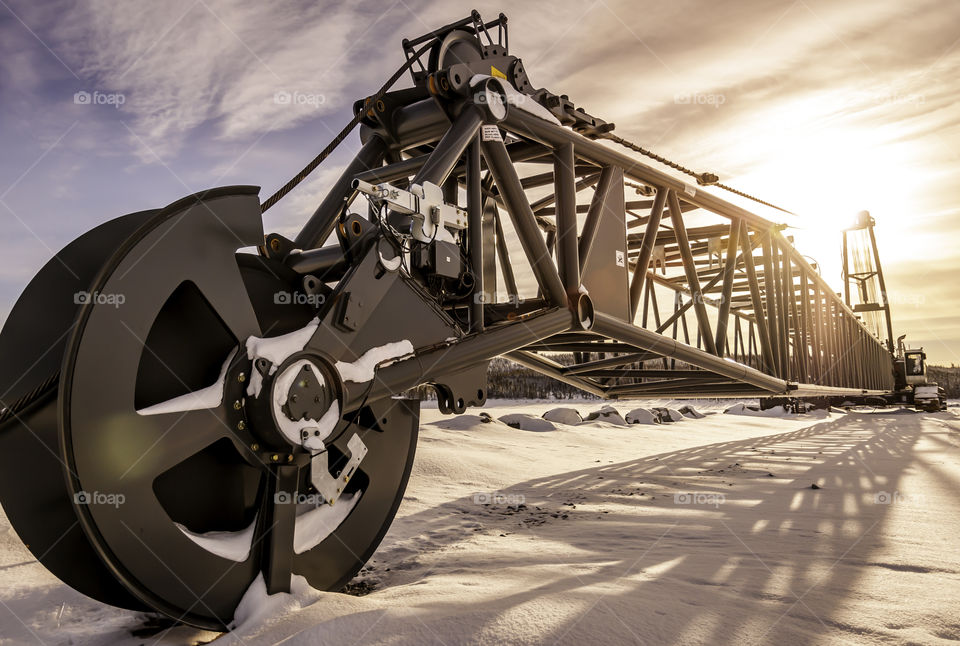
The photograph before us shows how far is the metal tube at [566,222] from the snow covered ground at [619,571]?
1780mm

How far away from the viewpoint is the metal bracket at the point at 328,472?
2.47m

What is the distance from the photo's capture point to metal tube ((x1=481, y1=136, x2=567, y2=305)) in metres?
3.83

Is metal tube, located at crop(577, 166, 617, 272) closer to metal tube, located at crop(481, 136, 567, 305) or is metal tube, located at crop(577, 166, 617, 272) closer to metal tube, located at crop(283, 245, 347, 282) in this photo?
metal tube, located at crop(481, 136, 567, 305)

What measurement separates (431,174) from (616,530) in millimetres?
2647

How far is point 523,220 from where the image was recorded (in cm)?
400

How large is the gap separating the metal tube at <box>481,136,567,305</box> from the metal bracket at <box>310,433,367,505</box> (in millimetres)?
1903

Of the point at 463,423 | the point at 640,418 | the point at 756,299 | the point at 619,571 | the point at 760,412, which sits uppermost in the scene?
the point at 756,299

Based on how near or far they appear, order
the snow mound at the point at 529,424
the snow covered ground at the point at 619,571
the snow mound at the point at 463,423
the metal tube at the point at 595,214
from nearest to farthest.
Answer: the snow covered ground at the point at 619,571, the metal tube at the point at 595,214, the snow mound at the point at 463,423, the snow mound at the point at 529,424

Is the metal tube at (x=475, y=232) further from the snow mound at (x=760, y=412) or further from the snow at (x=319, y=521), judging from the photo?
the snow mound at (x=760, y=412)

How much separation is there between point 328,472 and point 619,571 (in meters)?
1.45

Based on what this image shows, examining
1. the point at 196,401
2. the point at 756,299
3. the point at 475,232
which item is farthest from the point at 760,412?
the point at 196,401

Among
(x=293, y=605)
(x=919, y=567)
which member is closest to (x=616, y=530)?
(x=919, y=567)

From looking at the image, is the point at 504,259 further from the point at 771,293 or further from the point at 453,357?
the point at 771,293

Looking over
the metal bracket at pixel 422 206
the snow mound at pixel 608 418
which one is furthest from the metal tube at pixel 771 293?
the snow mound at pixel 608 418
